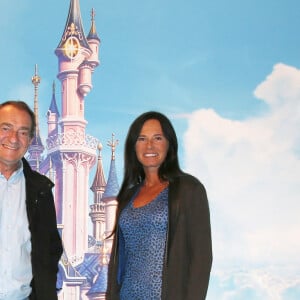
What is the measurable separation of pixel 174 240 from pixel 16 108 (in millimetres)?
682

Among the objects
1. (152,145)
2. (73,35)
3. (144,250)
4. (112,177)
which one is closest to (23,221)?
(144,250)

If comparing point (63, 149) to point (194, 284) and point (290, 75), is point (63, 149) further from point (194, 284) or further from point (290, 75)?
point (194, 284)

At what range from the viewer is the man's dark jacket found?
222 cm

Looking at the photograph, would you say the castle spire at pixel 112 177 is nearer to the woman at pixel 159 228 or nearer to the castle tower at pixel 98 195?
the castle tower at pixel 98 195

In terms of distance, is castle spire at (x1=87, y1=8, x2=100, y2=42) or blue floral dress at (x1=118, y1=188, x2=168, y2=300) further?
castle spire at (x1=87, y1=8, x2=100, y2=42)

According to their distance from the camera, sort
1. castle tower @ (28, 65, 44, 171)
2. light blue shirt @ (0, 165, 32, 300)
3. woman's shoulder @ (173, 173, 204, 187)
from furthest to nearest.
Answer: castle tower @ (28, 65, 44, 171), woman's shoulder @ (173, 173, 204, 187), light blue shirt @ (0, 165, 32, 300)

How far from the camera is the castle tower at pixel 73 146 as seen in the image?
218 inches

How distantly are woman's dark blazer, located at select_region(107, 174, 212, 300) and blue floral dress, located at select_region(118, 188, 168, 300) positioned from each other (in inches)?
1.1

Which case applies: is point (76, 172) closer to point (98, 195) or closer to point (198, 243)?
point (98, 195)

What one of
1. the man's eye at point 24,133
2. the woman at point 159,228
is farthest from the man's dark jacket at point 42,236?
the woman at point 159,228

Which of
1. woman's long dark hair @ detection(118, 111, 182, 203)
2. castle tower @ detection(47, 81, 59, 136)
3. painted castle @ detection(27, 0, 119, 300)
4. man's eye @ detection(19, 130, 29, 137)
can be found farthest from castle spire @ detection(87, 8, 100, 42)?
man's eye @ detection(19, 130, 29, 137)

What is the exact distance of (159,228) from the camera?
7.43 feet

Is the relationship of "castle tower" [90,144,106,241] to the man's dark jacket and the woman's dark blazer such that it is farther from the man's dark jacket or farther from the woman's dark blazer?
the woman's dark blazer

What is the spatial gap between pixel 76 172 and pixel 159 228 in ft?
11.1
